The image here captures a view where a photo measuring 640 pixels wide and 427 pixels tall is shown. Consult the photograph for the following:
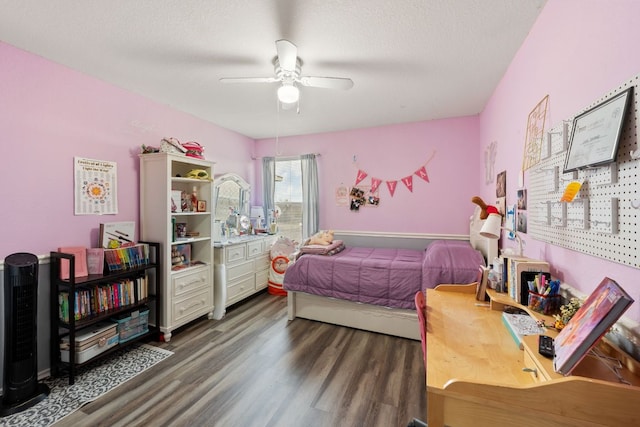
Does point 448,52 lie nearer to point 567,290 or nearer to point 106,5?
point 567,290

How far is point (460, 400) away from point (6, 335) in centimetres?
265

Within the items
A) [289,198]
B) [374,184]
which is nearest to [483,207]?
[374,184]

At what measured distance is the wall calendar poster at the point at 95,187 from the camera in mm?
2277

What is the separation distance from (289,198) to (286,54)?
9.20ft

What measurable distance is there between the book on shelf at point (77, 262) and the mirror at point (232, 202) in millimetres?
1626

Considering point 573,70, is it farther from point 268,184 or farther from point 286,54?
point 268,184

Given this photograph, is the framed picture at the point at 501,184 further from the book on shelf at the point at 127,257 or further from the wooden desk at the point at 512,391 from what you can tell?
the book on shelf at the point at 127,257

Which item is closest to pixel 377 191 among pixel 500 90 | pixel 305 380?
pixel 500 90

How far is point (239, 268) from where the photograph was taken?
347cm

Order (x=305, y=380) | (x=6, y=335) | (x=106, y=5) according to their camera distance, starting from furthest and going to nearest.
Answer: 1. (x=305, y=380)
2. (x=6, y=335)
3. (x=106, y=5)

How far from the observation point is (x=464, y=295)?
179 centimetres

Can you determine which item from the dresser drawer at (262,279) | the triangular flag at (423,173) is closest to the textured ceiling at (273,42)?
the triangular flag at (423,173)

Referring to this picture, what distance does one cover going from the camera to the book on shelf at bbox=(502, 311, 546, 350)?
1.13 m

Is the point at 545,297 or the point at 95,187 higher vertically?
the point at 95,187
